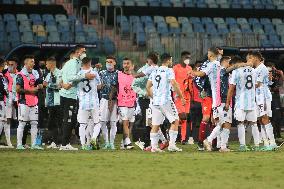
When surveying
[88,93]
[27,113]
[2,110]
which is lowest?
[27,113]

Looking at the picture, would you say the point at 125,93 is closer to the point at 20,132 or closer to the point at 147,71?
the point at 147,71

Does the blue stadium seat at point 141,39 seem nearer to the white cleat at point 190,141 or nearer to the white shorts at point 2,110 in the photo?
the white cleat at point 190,141

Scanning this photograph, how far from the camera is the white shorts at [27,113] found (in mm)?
21258

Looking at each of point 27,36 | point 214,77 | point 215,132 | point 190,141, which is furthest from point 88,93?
point 27,36

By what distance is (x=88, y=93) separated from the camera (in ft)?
66.8

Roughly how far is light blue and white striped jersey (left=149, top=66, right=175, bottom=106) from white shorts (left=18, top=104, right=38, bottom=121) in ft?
11.1

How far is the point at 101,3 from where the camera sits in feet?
122

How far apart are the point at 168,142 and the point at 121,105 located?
6.22 feet

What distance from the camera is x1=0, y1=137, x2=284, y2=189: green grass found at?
1277 cm

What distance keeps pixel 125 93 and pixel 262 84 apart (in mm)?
3338

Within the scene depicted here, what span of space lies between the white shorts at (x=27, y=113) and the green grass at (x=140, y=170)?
86.1 inches

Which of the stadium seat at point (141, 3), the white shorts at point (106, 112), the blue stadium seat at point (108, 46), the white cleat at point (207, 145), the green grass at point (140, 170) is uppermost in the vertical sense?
the stadium seat at point (141, 3)

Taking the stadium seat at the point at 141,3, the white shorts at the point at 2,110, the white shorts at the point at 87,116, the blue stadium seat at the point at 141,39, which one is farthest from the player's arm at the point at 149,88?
the stadium seat at the point at 141,3

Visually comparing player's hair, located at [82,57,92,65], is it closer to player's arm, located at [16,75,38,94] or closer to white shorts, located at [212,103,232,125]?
player's arm, located at [16,75,38,94]
